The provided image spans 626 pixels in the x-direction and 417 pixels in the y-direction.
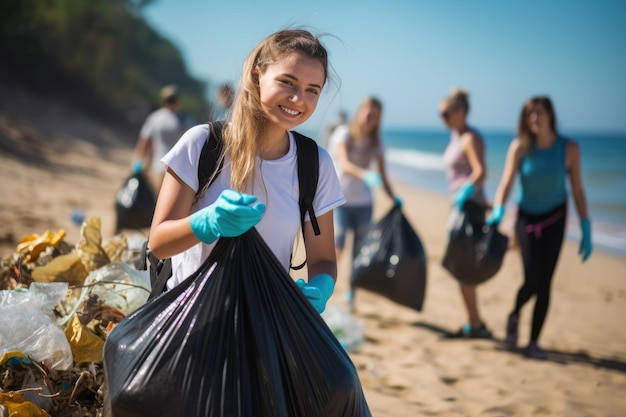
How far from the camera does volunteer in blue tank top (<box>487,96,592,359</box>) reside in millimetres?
3814

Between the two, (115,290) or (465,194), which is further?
(465,194)

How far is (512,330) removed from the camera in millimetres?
4133

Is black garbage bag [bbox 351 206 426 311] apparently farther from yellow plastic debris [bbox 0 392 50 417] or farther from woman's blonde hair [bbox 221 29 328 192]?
yellow plastic debris [bbox 0 392 50 417]

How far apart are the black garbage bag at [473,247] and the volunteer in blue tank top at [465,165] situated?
7cm

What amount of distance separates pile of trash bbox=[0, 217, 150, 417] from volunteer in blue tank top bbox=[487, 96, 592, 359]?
2.61 meters

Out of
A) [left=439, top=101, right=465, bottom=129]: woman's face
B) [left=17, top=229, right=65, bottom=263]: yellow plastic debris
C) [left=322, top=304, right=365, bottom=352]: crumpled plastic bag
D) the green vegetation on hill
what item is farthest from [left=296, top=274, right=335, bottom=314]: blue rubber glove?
the green vegetation on hill

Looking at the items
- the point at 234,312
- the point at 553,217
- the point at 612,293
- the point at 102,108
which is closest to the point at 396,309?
the point at 553,217

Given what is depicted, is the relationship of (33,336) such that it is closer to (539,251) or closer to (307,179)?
(307,179)

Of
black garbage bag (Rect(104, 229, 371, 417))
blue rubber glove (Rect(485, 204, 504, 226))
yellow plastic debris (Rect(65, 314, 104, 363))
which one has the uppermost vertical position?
blue rubber glove (Rect(485, 204, 504, 226))

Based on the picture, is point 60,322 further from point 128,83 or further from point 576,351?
point 128,83

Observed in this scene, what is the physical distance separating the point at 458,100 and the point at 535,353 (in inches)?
74.1

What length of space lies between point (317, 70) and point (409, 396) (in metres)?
2.08

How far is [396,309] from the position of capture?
16.7 feet

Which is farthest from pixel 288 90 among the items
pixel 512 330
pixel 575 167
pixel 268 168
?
pixel 512 330
